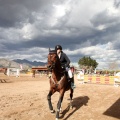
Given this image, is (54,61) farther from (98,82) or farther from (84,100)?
(98,82)

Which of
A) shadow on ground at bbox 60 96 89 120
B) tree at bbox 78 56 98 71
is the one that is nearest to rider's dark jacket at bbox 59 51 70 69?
shadow on ground at bbox 60 96 89 120

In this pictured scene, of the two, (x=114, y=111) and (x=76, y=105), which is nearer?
(x=114, y=111)

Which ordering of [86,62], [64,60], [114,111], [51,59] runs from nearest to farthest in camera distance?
[51,59], [64,60], [114,111], [86,62]

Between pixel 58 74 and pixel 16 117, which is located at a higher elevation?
pixel 58 74

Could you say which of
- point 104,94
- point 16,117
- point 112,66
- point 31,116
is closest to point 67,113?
point 31,116

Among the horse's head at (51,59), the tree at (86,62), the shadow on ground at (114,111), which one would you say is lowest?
the shadow on ground at (114,111)

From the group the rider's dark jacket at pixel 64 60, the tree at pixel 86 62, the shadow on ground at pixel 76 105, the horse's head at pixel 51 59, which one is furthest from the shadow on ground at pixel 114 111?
the tree at pixel 86 62

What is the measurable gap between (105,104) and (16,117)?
228 inches

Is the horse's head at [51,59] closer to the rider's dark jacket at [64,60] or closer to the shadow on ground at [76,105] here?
the rider's dark jacket at [64,60]

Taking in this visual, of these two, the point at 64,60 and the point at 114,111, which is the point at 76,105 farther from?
the point at 64,60

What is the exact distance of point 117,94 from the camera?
642 inches

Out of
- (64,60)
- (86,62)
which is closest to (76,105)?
(64,60)

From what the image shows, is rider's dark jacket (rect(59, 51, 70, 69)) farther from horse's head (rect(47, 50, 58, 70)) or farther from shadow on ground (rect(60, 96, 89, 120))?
shadow on ground (rect(60, 96, 89, 120))

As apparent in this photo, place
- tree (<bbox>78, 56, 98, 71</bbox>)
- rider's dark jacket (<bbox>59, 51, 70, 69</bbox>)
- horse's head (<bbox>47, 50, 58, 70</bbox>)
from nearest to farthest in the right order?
horse's head (<bbox>47, 50, 58, 70</bbox>) < rider's dark jacket (<bbox>59, 51, 70, 69</bbox>) < tree (<bbox>78, 56, 98, 71</bbox>)
